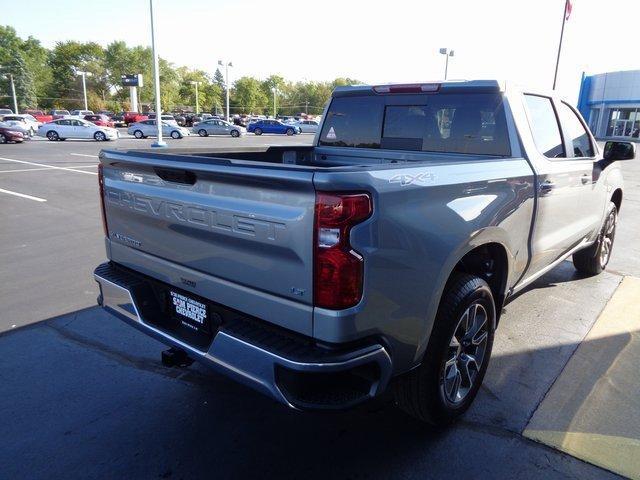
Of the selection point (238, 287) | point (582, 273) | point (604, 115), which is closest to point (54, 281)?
point (238, 287)

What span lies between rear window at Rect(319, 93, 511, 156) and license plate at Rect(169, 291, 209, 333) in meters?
2.16

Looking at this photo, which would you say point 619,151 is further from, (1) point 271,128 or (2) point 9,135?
(1) point 271,128

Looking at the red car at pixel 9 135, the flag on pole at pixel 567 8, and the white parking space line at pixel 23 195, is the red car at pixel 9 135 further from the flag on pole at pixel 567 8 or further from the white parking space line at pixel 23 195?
the flag on pole at pixel 567 8

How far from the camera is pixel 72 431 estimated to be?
9.30ft

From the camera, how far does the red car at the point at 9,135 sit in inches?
1072

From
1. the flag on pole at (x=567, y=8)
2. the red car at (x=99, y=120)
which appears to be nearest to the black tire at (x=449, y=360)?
the flag on pole at (x=567, y=8)

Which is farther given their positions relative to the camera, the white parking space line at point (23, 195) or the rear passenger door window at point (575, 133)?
the white parking space line at point (23, 195)

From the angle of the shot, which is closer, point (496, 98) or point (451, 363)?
point (451, 363)

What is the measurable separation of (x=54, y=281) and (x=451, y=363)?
440cm

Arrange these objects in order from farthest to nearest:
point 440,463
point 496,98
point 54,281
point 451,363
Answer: point 54,281 → point 496,98 → point 451,363 → point 440,463

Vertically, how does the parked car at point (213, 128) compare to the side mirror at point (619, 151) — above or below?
below

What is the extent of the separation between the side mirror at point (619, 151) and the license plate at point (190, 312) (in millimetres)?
3981

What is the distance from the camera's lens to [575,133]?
4375mm

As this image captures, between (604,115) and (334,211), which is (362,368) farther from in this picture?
(604,115)
